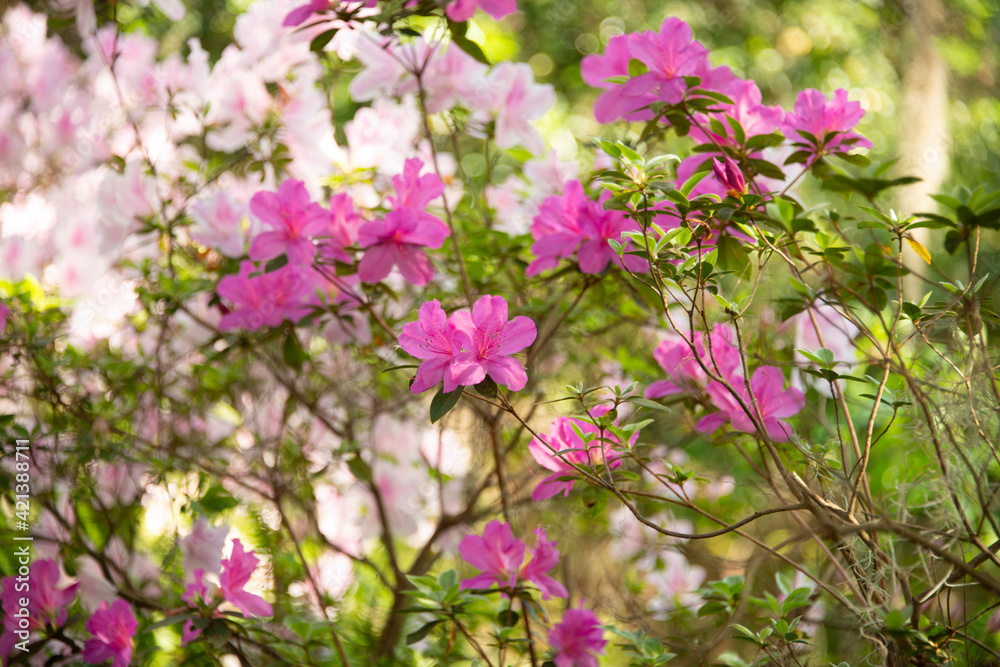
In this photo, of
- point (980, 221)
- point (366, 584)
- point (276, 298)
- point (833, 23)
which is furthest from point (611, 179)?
point (833, 23)

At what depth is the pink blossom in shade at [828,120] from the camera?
34.8 inches

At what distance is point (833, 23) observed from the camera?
12.7ft

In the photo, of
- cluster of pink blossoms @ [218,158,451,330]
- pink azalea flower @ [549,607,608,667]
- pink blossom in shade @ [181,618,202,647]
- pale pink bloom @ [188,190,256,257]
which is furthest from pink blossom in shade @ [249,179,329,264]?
pink azalea flower @ [549,607,608,667]

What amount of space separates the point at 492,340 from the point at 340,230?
1.15 feet

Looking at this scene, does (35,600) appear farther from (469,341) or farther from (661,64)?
(661,64)

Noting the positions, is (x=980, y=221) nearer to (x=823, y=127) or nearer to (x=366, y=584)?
(x=823, y=127)

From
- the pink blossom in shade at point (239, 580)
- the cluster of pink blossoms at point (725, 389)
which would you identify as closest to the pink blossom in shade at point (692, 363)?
the cluster of pink blossoms at point (725, 389)

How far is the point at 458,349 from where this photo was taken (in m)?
0.74

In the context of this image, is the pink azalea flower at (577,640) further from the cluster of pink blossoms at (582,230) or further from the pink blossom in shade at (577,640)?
the cluster of pink blossoms at (582,230)

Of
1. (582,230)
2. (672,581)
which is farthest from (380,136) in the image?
(672,581)

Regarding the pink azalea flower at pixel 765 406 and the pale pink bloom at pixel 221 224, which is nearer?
the pink azalea flower at pixel 765 406

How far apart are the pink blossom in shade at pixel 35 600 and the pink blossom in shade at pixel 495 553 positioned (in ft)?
2.04

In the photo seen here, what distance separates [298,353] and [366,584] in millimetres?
981

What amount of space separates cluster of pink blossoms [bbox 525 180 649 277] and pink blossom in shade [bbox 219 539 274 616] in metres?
0.56
